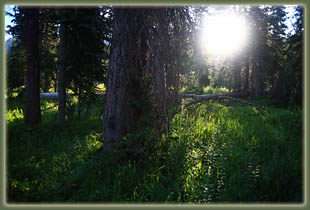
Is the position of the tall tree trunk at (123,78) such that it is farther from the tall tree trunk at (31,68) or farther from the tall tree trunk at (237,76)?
the tall tree trunk at (237,76)

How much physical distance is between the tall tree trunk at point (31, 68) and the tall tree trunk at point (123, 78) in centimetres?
420

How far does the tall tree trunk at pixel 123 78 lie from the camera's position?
12.8 feet

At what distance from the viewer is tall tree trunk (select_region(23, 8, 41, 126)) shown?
6.79 meters

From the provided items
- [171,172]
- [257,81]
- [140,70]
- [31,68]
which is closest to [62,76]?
[31,68]

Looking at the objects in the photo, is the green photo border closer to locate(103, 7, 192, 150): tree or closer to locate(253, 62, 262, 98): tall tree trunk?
locate(103, 7, 192, 150): tree

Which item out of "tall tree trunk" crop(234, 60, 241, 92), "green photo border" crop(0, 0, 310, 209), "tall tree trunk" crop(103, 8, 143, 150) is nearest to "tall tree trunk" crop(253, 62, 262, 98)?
"tall tree trunk" crop(234, 60, 241, 92)

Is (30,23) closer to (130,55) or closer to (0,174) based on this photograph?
(130,55)

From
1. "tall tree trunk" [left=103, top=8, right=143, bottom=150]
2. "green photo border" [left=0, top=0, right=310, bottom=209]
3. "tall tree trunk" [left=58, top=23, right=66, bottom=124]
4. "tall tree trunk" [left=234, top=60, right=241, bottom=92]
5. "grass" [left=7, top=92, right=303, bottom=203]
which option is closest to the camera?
"green photo border" [left=0, top=0, right=310, bottom=209]

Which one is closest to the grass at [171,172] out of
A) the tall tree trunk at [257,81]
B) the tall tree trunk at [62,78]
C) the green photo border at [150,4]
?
the green photo border at [150,4]

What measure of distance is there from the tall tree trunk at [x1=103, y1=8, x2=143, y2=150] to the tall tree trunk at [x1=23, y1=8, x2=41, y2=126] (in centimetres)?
420

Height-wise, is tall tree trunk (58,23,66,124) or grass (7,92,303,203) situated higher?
tall tree trunk (58,23,66,124)

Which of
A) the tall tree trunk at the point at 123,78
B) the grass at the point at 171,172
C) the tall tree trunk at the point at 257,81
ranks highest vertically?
the tall tree trunk at the point at 257,81

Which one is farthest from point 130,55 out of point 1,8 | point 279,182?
point 279,182

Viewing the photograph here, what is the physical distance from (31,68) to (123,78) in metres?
4.73
